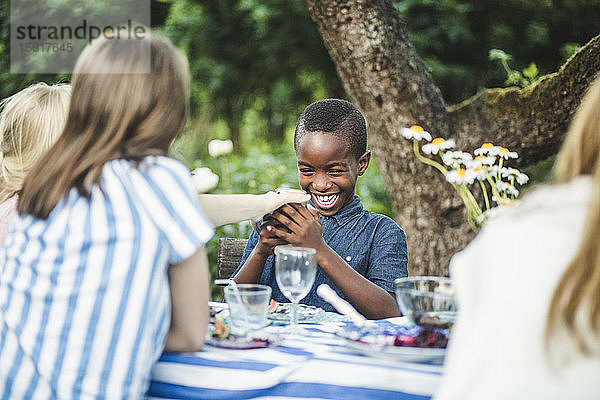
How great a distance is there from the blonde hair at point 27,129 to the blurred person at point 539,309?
188 centimetres

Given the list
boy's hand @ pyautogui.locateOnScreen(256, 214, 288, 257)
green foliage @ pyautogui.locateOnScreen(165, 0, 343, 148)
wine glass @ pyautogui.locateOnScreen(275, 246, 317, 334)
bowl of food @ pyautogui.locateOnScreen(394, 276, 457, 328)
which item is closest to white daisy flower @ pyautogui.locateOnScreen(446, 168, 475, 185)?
bowl of food @ pyautogui.locateOnScreen(394, 276, 457, 328)

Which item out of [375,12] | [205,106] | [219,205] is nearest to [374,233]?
[219,205]

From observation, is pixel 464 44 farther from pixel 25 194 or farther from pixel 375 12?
pixel 25 194

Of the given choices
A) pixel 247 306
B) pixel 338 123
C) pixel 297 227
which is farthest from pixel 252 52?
pixel 247 306

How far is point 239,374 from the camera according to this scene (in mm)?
1642

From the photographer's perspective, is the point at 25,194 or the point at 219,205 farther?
the point at 219,205

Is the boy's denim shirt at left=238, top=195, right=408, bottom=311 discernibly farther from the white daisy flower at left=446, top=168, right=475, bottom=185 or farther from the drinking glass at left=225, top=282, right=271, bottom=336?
the drinking glass at left=225, top=282, right=271, bottom=336

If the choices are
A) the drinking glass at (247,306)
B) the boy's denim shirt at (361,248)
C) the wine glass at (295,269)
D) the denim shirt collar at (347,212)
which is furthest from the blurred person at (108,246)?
the denim shirt collar at (347,212)

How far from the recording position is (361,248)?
9.43 feet

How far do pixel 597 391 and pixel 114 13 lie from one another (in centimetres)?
529

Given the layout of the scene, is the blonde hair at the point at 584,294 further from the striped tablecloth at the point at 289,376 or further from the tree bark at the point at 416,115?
the tree bark at the point at 416,115

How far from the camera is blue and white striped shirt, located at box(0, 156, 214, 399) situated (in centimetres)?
161

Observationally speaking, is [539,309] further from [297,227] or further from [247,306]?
[297,227]

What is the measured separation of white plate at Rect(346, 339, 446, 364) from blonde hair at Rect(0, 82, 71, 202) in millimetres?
1591
